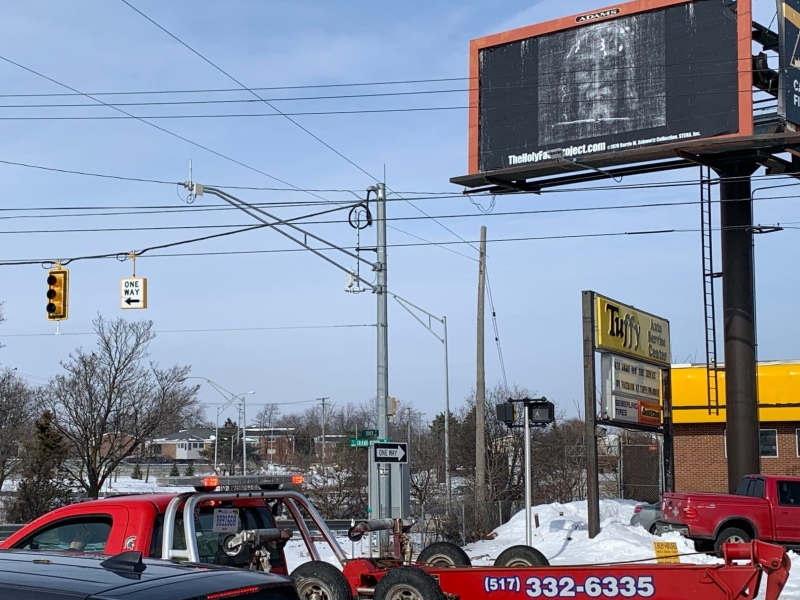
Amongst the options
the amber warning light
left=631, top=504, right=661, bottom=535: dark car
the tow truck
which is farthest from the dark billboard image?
the amber warning light

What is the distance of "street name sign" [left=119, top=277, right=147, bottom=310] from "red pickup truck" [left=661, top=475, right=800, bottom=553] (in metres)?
13.0

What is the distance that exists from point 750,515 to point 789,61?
987cm

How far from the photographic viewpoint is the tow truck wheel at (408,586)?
299 inches

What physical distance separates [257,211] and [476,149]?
21.9 ft

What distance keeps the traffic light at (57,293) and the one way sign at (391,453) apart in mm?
7744

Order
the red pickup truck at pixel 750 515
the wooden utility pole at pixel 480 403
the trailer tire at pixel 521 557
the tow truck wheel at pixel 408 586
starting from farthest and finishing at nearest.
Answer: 1. the wooden utility pole at pixel 480 403
2. the red pickup truck at pixel 750 515
3. the trailer tire at pixel 521 557
4. the tow truck wheel at pixel 408 586

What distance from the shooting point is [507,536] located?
81.4ft

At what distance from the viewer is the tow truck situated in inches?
255

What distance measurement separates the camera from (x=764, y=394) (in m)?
34.7

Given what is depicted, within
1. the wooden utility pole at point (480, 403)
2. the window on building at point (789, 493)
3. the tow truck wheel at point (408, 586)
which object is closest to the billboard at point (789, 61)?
the window on building at point (789, 493)

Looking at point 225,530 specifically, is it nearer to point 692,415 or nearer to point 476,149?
point 476,149

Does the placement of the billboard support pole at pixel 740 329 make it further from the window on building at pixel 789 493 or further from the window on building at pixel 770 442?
the window on building at pixel 770 442

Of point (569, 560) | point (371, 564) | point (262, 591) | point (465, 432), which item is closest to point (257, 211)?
point (569, 560)

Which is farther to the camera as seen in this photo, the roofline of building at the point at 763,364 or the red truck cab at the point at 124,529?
the roofline of building at the point at 763,364
